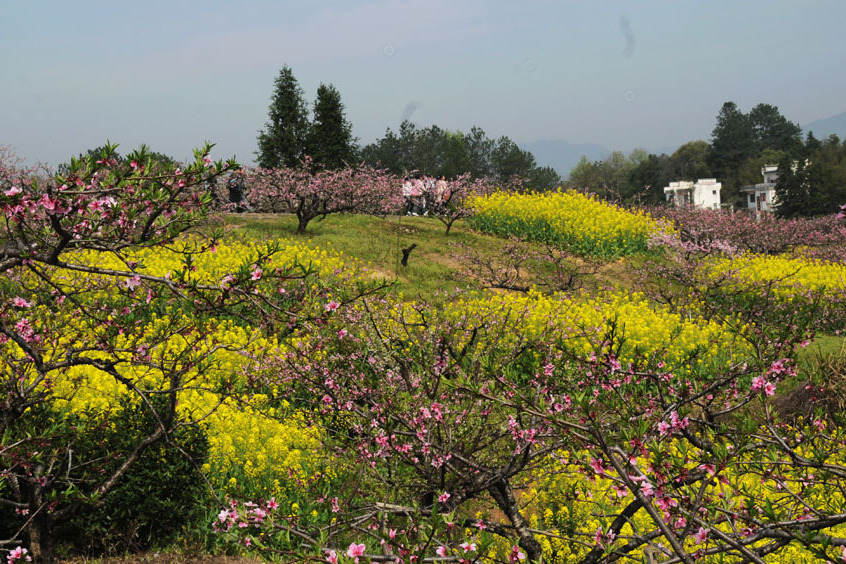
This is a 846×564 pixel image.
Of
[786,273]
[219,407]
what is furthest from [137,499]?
[786,273]

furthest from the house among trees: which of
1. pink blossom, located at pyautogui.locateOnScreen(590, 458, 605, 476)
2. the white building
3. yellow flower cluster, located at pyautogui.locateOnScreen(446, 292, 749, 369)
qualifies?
pink blossom, located at pyautogui.locateOnScreen(590, 458, 605, 476)

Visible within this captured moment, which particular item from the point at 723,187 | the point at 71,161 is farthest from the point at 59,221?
the point at 723,187

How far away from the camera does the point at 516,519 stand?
4.12 metres

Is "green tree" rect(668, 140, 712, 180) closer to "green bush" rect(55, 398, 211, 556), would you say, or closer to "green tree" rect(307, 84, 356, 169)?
"green tree" rect(307, 84, 356, 169)

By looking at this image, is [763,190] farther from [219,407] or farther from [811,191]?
[219,407]

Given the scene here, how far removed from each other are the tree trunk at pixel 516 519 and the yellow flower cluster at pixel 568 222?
688 inches

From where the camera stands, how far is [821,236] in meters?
31.8

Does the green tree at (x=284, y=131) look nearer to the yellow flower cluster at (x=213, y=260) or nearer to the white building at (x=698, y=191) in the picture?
the yellow flower cluster at (x=213, y=260)

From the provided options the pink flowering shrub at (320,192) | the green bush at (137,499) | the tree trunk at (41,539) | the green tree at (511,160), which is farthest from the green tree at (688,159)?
the tree trunk at (41,539)

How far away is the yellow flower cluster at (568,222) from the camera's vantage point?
21703mm

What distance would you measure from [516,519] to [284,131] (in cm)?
3949

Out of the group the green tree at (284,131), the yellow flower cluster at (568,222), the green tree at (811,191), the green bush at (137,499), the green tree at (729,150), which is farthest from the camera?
the green tree at (729,150)

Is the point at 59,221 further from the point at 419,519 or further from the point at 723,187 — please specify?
the point at 723,187

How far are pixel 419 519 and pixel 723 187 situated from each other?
97526mm
